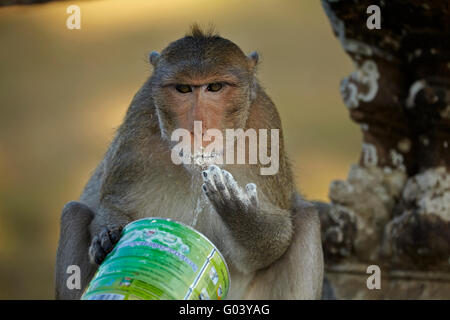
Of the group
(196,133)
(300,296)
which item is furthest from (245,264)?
(196,133)

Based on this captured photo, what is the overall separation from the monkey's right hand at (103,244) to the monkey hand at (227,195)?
17.7 inches

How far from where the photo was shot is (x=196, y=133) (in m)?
2.72

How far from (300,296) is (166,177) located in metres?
0.91

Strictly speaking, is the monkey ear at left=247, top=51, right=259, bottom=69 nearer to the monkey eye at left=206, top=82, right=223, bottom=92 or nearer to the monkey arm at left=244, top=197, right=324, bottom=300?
the monkey eye at left=206, top=82, right=223, bottom=92

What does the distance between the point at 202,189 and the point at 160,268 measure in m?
0.76

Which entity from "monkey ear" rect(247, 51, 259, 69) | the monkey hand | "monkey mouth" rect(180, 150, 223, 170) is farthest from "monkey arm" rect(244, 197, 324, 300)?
"monkey ear" rect(247, 51, 259, 69)

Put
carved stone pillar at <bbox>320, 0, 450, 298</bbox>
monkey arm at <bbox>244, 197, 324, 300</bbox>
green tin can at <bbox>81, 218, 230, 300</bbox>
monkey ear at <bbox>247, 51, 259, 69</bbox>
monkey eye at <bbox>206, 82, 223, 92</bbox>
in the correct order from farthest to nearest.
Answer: carved stone pillar at <bbox>320, 0, 450, 298</bbox> < monkey arm at <bbox>244, 197, 324, 300</bbox> < monkey ear at <bbox>247, 51, 259, 69</bbox> < monkey eye at <bbox>206, 82, 223, 92</bbox> < green tin can at <bbox>81, 218, 230, 300</bbox>

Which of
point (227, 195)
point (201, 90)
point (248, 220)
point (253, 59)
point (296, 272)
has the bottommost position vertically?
point (296, 272)

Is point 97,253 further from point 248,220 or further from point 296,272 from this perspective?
point 296,272

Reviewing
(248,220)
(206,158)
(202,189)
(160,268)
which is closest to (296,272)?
(248,220)

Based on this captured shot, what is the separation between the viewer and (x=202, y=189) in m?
2.90

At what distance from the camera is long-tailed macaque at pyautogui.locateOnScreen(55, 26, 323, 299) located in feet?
9.20

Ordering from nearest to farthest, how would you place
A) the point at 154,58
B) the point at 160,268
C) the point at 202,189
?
1. the point at 160,268
2. the point at 202,189
3. the point at 154,58
